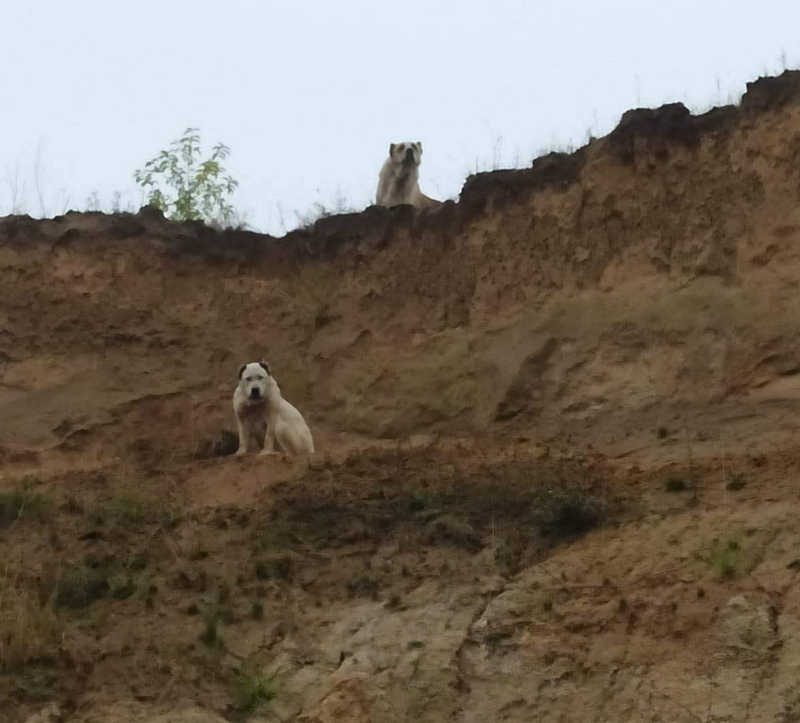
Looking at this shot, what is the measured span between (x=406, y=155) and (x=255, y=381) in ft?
22.0

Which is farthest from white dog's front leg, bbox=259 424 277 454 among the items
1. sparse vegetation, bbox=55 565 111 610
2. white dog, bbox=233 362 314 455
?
sparse vegetation, bbox=55 565 111 610

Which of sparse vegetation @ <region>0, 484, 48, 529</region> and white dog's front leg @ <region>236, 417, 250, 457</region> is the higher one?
white dog's front leg @ <region>236, 417, 250, 457</region>

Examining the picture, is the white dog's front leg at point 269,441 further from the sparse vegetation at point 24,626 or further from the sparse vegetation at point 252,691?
the sparse vegetation at point 252,691

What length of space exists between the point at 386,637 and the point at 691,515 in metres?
2.73

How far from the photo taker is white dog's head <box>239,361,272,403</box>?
1761 centimetres

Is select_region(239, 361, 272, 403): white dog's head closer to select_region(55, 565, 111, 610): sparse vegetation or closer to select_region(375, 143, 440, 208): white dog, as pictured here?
select_region(55, 565, 111, 610): sparse vegetation

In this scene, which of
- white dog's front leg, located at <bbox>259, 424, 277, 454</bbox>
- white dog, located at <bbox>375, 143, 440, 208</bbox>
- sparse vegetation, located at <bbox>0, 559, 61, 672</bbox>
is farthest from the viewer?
white dog, located at <bbox>375, 143, 440, 208</bbox>

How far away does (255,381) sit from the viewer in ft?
58.2

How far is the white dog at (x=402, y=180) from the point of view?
23234 millimetres

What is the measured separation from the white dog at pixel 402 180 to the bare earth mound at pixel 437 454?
135 inches

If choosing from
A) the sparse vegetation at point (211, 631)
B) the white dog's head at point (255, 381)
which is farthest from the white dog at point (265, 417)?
the sparse vegetation at point (211, 631)

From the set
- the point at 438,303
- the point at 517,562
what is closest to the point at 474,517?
the point at 517,562

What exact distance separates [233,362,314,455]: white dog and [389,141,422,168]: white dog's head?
616 cm

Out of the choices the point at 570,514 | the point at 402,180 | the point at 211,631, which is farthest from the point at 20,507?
the point at 402,180
